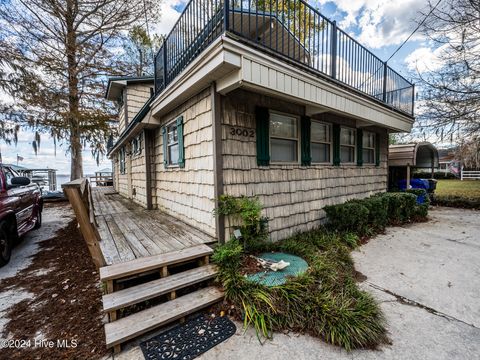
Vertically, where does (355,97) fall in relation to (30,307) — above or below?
above

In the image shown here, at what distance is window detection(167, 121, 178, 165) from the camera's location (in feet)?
16.5

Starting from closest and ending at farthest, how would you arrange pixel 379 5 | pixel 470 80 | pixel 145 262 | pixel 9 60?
1. pixel 145 262
2. pixel 379 5
3. pixel 470 80
4. pixel 9 60

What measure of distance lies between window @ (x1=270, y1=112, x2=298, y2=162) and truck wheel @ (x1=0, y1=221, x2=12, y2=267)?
506 centimetres

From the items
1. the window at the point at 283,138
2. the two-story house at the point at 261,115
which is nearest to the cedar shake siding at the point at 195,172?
the two-story house at the point at 261,115

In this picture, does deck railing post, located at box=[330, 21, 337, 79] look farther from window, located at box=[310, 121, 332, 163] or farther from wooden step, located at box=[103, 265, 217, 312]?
wooden step, located at box=[103, 265, 217, 312]

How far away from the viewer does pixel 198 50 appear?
11.3 ft

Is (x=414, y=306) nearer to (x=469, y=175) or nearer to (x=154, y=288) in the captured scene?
(x=154, y=288)

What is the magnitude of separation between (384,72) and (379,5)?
2.67 m

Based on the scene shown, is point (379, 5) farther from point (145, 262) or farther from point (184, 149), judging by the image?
point (145, 262)

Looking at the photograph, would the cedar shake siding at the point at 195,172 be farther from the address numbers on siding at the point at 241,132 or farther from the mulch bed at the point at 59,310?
the mulch bed at the point at 59,310

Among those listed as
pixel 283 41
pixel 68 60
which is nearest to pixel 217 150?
pixel 283 41

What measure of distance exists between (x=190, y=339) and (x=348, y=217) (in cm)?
395

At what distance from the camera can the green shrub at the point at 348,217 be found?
185 inches

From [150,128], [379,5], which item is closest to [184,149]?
[150,128]
